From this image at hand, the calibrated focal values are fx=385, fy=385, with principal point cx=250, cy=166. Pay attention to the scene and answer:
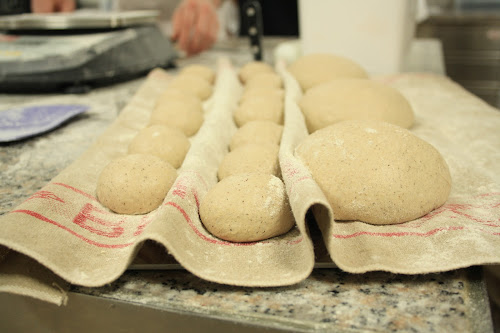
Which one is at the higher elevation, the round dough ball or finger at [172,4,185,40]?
finger at [172,4,185,40]

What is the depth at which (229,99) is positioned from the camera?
5.57ft

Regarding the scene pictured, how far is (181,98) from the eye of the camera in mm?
1684

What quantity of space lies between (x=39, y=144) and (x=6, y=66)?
2.44ft

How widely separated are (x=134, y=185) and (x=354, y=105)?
79 centimetres

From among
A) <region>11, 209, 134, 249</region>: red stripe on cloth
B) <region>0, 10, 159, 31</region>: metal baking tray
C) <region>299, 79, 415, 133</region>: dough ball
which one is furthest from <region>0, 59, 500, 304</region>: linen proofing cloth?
<region>0, 10, 159, 31</region>: metal baking tray

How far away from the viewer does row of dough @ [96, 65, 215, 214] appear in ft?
3.24

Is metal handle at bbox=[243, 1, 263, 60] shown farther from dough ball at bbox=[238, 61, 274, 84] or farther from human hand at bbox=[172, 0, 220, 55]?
human hand at bbox=[172, 0, 220, 55]

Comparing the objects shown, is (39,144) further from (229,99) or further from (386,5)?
(386,5)

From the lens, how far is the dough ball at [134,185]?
98cm

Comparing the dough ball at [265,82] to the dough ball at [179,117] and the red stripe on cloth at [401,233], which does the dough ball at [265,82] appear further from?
the red stripe on cloth at [401,233]

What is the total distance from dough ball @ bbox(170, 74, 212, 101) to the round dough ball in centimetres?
99

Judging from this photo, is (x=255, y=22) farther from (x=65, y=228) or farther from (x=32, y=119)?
(x=65, y=228)

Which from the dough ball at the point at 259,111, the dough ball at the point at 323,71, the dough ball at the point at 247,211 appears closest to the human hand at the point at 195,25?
the dough ball at the point at 323,71

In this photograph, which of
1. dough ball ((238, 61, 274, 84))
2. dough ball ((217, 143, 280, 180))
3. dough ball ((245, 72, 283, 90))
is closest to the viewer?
dough ball ((217, 143, 280, 180))
